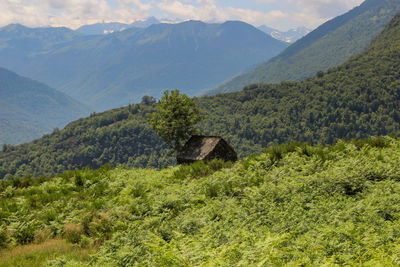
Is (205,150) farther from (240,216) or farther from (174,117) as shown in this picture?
(240,216)

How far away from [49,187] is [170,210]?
902cm

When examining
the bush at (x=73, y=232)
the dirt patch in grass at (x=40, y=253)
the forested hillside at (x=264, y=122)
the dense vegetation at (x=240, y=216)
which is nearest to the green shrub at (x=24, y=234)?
the dense vegetation at (x=240, y=216)

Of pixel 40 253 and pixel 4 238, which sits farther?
pixel 4 238

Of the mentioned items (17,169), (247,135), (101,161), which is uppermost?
(17,169)

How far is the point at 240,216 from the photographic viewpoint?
7.32m

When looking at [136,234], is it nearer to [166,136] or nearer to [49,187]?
[49,187]

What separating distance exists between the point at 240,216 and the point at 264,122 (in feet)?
513

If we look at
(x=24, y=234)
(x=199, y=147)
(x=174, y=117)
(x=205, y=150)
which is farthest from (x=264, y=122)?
(x=24, y=234)

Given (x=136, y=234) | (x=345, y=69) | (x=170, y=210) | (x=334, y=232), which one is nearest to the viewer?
(x=334, y=232)

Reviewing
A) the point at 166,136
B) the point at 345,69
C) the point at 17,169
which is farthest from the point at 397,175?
the point at 345,69

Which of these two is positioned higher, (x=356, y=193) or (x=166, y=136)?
(x=166, y=136)

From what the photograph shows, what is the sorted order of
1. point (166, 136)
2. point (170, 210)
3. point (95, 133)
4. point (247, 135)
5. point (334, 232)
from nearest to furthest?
point (334, 232)
point (170, 210)
point (166, 136)
point (247, 135)
point (95, 133)

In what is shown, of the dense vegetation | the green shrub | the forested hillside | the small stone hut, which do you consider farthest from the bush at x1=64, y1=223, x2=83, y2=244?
the forested hillside

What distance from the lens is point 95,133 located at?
169875 millimetres
